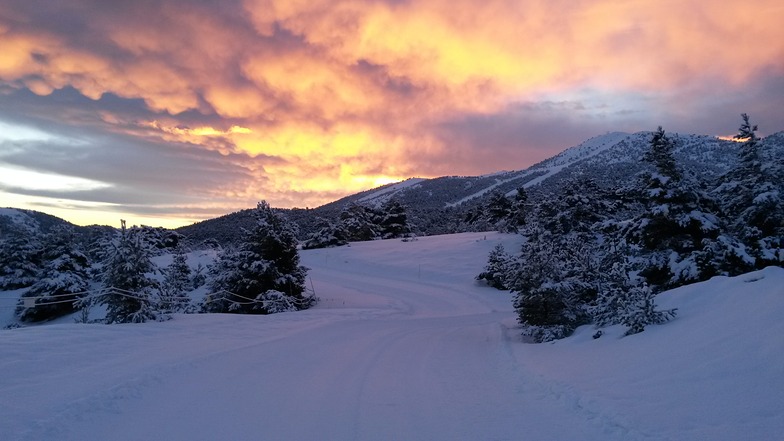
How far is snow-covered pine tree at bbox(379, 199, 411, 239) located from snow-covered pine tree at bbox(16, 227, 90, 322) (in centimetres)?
4461

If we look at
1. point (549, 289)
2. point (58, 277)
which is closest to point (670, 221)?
point (549, 289)

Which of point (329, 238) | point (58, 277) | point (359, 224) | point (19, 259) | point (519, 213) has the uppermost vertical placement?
point (359, 224)

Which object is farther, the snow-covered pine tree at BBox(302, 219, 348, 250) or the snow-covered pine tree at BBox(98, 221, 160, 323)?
the snow-covered pine tree at BBox(302, 219, 348, 250)

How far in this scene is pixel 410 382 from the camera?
331 inches

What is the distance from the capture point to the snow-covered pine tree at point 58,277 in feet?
89.7

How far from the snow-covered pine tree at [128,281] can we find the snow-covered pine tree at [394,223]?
55396 millimetres

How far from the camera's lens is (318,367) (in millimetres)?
9398

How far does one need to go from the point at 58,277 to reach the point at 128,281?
1757 centimetres

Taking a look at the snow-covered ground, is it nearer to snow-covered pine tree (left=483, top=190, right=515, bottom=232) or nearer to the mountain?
the mountain

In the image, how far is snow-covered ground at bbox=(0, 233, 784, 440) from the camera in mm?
5457

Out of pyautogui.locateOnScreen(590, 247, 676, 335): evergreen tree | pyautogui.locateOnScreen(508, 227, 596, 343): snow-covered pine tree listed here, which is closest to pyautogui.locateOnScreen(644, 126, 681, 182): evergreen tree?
pyautogui.locateOnScreen(508, 227, 596, 343): snow-covered pine tree

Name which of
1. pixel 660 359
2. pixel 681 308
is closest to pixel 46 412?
pixel 660 359

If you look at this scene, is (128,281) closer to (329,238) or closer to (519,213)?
(519,213)

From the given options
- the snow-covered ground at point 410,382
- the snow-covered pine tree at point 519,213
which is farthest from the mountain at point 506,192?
the snow-covered ground at point 410,382
